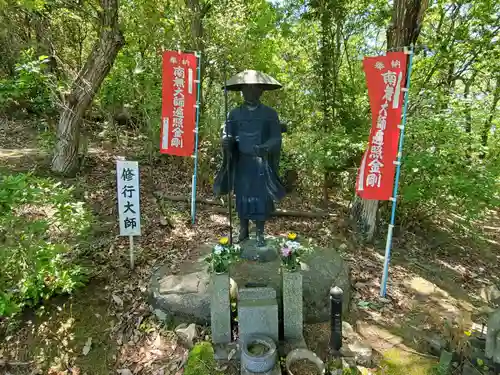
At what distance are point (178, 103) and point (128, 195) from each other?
7.38 feet

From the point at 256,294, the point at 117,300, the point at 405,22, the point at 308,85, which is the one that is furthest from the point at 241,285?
the point at 308,85

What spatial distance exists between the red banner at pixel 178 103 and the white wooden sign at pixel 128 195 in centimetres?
178

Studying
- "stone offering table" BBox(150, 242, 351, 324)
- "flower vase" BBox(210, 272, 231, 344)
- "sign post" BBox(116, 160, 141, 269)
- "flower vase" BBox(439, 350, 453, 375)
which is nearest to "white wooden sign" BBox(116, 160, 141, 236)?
"sign post" BBox(116, 160, 141, 269)

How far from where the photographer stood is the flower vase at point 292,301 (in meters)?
3.11

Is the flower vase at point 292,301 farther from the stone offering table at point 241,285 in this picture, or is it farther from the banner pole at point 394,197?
the banner pole at point 394,197

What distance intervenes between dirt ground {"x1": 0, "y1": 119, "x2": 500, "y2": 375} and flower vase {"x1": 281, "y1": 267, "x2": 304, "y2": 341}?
1.05 ft

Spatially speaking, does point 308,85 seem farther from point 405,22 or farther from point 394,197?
point 394,197

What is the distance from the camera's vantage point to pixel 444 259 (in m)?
5.83

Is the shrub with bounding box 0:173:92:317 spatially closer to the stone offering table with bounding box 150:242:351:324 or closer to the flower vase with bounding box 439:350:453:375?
the stone offering table with bounding box 150:242:351:324

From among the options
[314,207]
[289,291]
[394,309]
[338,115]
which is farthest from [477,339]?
[338,115]

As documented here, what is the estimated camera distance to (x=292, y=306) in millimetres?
3115

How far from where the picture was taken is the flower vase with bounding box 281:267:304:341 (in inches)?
122

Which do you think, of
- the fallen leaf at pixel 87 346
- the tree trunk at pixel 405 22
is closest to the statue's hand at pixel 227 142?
the fallen leaf at pixel 87 346

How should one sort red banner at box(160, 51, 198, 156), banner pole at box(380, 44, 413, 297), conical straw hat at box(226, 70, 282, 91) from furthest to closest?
red banner at box(160, 51, 198, 156), banner pole at box(380, 44, 413, 297), conical straw hat at box(226, 70, 282, 91)
